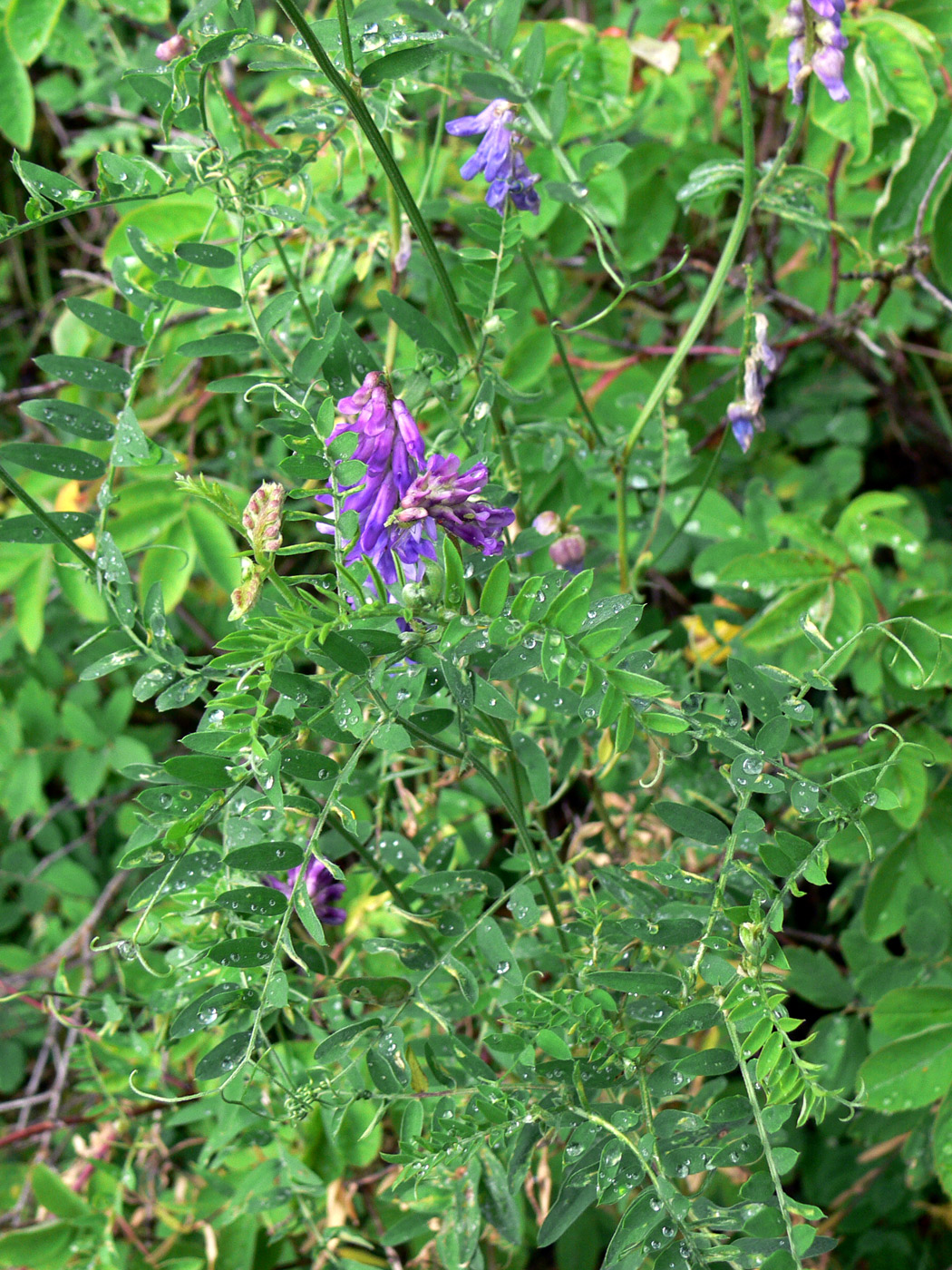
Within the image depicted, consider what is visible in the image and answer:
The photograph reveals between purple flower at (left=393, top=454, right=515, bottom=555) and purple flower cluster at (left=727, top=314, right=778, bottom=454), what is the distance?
31cm

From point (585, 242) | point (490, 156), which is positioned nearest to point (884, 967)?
point (490, 156)

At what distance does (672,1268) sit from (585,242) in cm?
116

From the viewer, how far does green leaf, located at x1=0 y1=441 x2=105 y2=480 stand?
0.70 m

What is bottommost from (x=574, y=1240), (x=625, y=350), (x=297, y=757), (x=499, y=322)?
(x=574, y=1240)

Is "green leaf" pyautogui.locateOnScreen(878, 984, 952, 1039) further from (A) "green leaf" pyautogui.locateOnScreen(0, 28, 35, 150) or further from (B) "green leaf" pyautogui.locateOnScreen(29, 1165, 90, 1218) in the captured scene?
(A) "green leaf" pyautogui.locateOnScreen(0, 28, 35, 150)

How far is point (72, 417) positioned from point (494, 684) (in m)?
0.36

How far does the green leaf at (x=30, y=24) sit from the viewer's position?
3.93 feet

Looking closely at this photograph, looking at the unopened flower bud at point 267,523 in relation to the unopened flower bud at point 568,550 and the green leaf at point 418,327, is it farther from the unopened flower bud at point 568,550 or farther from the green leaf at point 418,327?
the unopened flower bud at point 568,550

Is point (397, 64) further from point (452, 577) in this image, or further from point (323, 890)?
point (323, 890)

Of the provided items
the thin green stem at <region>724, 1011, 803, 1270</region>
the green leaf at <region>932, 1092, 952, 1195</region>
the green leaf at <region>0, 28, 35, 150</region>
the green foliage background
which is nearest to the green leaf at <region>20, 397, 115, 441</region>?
the green foliage background

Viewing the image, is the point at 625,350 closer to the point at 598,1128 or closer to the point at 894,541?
the point at 894,541

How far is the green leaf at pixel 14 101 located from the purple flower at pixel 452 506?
3.20 feet

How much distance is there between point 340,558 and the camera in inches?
21.9

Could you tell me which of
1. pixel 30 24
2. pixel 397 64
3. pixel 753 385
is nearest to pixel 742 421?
pixel 753 385
